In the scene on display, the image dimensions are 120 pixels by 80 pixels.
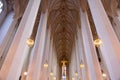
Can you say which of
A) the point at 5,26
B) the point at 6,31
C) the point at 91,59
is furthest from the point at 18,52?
the point at 5,26

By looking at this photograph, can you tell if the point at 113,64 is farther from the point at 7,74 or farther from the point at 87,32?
the point at 87,32

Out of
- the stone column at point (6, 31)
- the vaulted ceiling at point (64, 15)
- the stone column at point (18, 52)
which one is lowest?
the stone column at point (18, 52)

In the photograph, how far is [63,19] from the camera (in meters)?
19.6

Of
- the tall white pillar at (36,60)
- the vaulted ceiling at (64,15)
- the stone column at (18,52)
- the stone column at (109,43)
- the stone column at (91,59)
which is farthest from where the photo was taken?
the vaulted ceiling at (64,15)

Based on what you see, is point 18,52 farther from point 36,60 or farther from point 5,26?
point 5,26

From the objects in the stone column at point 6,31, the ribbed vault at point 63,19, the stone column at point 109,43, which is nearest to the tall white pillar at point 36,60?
the stone column at point 6,31

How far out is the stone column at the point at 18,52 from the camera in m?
5.79

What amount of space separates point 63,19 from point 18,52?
1357cm

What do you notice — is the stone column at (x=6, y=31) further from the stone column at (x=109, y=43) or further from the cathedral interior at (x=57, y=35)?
the stone column at (x=109, y=43)

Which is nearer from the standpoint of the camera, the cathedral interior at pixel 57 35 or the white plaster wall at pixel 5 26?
the cathedral interior at pixel 57 35

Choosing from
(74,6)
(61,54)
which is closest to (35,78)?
(74,6)

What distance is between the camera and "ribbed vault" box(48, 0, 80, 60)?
1630 centimetres

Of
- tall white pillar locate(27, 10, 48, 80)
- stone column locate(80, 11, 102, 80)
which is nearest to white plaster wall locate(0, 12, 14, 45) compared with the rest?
tall white pillar locate(27, 10, 48, 80)

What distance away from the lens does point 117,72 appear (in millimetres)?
5344
